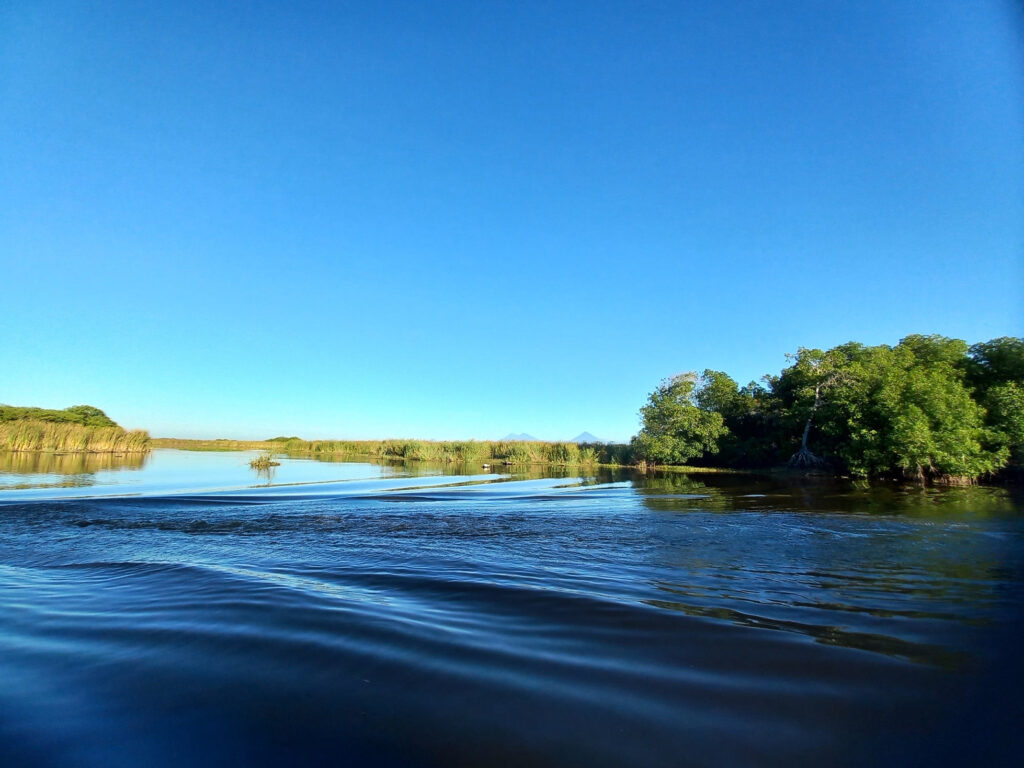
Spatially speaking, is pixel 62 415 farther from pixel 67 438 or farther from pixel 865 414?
pixel 865 414

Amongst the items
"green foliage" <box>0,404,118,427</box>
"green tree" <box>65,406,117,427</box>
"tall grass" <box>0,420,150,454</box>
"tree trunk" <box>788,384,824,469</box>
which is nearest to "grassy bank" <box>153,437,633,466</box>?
"tree trunk" <box>788,384,824,469</box>

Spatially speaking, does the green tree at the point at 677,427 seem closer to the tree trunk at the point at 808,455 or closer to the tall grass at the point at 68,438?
the tree trunk at the point at 808,455

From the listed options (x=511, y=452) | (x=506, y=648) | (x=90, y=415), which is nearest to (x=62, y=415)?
(x=90, y=415)

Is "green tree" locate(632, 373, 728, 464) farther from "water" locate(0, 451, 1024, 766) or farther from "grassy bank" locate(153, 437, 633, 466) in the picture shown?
"water" locate(0, 451, 1024, 766)

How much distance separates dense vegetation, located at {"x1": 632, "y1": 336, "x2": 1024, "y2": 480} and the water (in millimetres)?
16822

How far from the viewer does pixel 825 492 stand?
2033cm

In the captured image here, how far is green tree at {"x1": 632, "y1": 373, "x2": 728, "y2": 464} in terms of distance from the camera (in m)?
38.3

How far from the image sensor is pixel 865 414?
2786 cm

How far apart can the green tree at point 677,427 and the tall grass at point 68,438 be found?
42.7 metres

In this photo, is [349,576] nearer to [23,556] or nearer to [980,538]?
[23,556]

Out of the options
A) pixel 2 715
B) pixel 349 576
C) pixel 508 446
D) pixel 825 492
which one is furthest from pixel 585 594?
pixel 508 446

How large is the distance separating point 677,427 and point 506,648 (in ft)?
122

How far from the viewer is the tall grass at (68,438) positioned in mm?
36906

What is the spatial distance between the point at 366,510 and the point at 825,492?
1838 centimetres
